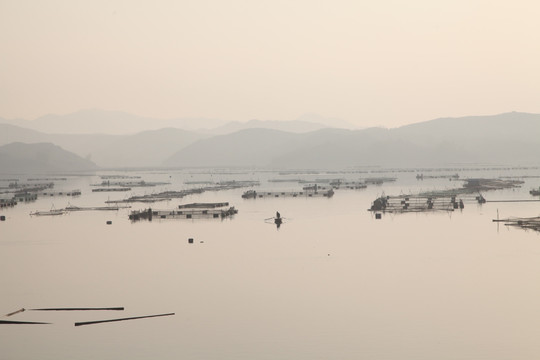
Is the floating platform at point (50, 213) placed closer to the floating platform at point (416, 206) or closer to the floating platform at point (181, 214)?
the floating platform at point (181, 214)

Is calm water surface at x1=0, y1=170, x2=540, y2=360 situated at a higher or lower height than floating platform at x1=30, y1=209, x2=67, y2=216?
lower

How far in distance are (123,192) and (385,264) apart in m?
63.5

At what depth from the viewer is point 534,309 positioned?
22969 mm

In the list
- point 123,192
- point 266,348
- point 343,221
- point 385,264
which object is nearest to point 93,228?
point 343,221

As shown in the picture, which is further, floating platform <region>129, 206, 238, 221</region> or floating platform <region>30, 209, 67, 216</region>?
floating platform <region>30, 209, 67, 216</region>

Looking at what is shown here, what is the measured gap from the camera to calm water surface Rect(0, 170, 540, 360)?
65.0 ft

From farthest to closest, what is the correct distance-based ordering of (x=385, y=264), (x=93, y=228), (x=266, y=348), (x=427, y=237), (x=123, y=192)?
(x=123, y=192) < (x=93, y=228) < (x=427, y=237) < (x=385, y=264) < (x=266, y=348)

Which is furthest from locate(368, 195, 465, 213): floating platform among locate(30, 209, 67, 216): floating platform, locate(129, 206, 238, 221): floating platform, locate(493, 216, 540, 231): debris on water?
locate(30, 209, 67, 216): floating platform

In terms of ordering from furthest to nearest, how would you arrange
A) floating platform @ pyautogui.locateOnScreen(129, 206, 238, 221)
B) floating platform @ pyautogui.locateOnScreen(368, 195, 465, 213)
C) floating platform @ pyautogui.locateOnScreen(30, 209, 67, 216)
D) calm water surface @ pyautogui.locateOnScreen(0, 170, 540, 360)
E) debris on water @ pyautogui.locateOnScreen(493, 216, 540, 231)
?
floating platform @ pyautogui.locateOnScreen(30, 209, 67, 216)
floating platform @ pyautogui.locateOnScreen(368, 195, 465, 213)
floating platform @ pyautogui.locateOnScreen(129, 206, 238, 221)
debris on water @ pyautogui.locateOnScreen(493, 216, 540, 231)
calm water surface @ pyautogui.locateOnScreen(0, 170, 540, 360)

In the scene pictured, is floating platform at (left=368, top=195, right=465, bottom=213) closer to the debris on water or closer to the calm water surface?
the calm water surface

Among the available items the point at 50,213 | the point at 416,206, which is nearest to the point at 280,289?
the point at 416,206

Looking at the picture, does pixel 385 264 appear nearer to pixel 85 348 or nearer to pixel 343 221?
pixel 85 348

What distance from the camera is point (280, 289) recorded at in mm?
26578

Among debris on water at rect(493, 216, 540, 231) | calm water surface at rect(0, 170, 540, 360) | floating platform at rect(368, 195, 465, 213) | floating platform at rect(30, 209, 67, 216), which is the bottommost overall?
calm water surface at rect(0, 170, 540, 360)
